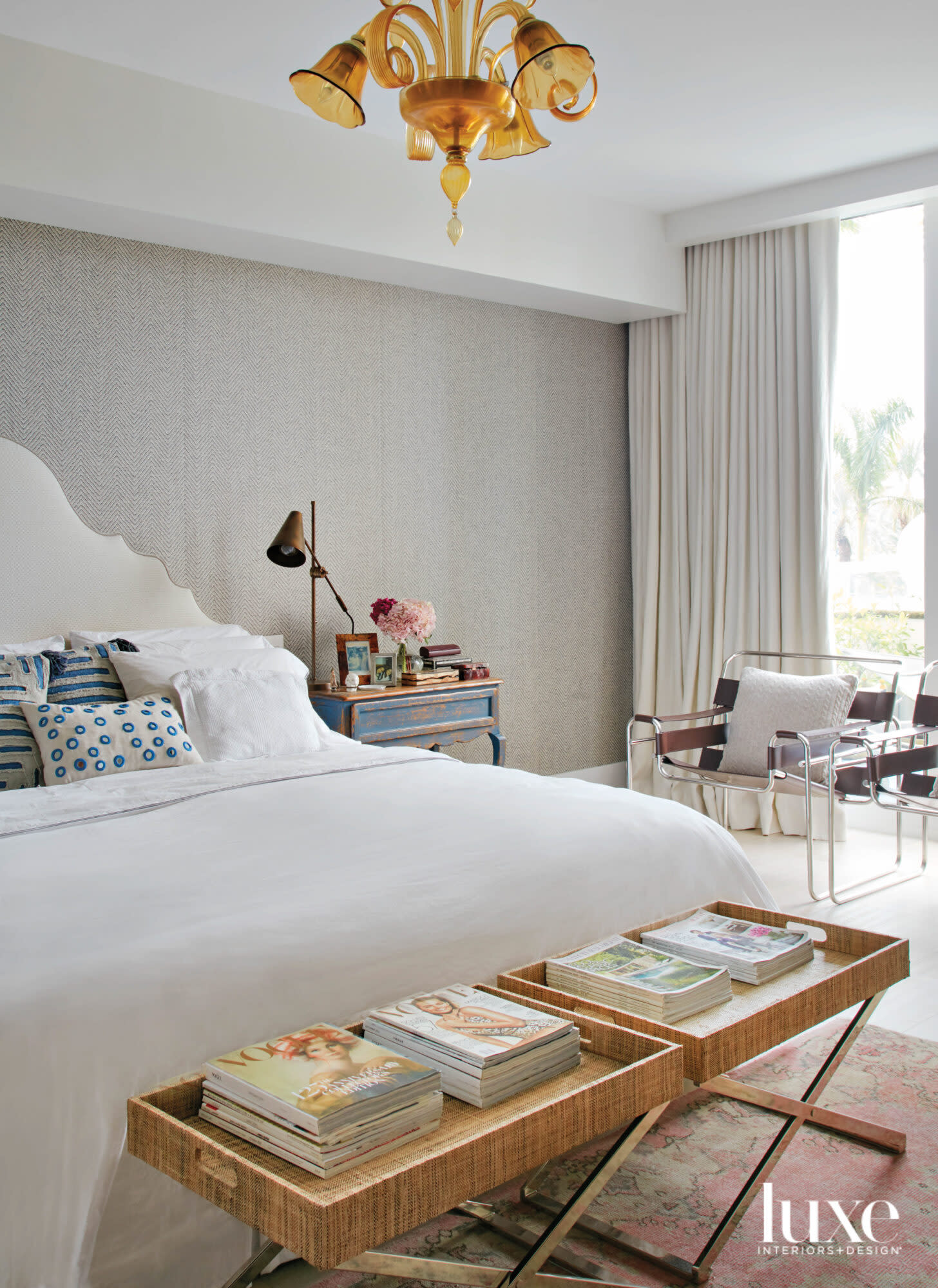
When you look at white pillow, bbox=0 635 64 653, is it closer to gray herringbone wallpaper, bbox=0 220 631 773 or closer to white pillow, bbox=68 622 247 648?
white pillow, bbox=68 622 247 648

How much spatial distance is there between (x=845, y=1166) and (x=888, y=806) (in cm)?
190

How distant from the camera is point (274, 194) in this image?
3959mm

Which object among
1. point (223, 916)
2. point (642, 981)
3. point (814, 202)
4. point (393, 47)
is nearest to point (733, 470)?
point (814, 202)

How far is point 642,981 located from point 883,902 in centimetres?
253

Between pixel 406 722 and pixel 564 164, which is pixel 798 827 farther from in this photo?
pixel 564 164

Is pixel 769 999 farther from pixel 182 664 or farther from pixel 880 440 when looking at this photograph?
pixel 880 440

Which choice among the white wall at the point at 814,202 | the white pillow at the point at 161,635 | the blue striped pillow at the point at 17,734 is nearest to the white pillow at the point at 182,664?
the white pillow at the point at 161,635

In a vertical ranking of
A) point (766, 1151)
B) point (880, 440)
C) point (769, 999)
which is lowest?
point (766, 1151)

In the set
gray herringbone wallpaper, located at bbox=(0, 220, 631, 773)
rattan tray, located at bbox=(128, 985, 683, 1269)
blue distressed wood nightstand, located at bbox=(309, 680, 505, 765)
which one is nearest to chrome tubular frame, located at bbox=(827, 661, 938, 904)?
blue distressed wood nightstand, located at bbox=(309, 680, 505, 765)

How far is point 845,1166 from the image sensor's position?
231cm

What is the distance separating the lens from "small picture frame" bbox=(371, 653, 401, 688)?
14.7 ft

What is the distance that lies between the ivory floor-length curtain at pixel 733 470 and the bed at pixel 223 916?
8.27 ft

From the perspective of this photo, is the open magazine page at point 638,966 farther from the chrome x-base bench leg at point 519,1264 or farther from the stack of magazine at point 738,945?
the chrome x-base bench leg at point 519,1264

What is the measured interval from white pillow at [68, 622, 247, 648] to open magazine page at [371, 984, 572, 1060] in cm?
224
